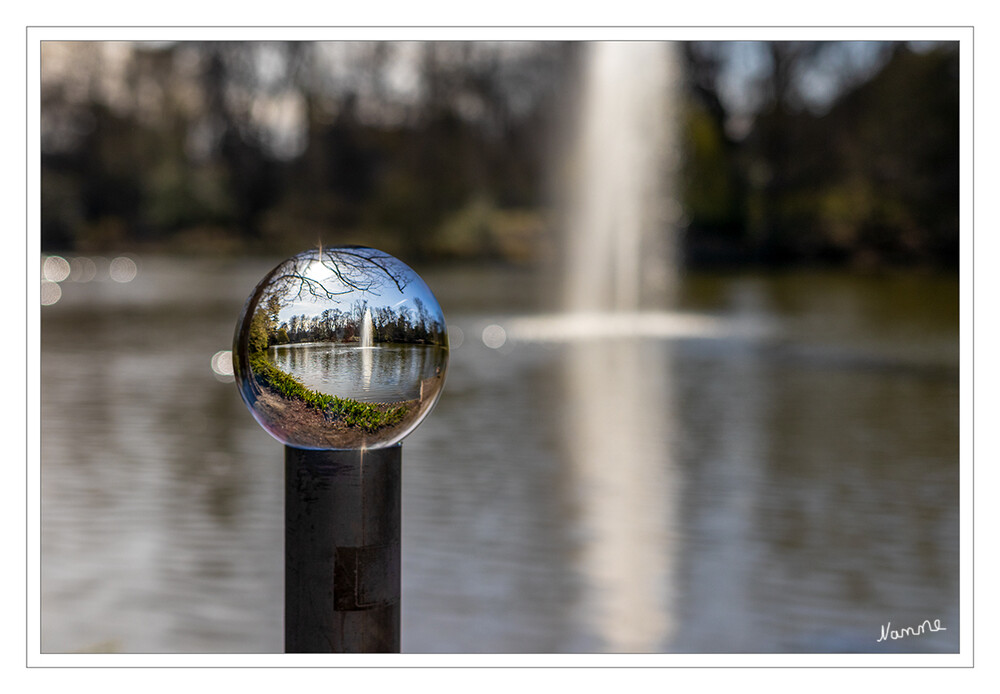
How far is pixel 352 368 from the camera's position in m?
2.72

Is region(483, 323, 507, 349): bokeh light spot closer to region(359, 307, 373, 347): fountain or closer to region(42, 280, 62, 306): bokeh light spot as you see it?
region(42, 280, 62, 306): bokeh light spot

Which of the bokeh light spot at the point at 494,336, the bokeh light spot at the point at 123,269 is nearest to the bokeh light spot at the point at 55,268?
the bokeh light spot at the point at 123,269

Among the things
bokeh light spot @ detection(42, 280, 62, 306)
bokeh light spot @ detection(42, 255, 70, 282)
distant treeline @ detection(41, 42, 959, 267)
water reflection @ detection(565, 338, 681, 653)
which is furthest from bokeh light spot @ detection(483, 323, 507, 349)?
distant treeline @ detection(41, 42, 959, 267)

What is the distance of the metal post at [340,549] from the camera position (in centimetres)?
271

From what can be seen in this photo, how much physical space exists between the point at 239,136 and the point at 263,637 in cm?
4470

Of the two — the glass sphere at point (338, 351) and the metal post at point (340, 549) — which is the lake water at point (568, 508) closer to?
the metal post at point (340, 549)

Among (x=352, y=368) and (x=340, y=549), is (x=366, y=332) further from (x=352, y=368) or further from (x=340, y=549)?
(x=340, y=549)

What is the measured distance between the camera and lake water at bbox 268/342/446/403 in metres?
2.72

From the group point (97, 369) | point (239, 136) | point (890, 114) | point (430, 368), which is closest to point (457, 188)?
point (239, 136)

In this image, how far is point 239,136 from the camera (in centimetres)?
4694
